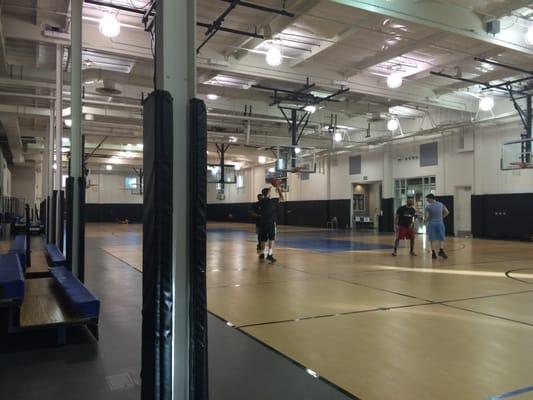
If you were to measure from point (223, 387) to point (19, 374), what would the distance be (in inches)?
57.7

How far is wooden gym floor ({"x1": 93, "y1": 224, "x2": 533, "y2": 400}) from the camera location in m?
2.89

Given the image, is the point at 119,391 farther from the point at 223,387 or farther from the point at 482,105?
the point at 482,105

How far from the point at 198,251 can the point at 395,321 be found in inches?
110

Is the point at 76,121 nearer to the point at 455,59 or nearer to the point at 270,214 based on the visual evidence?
the point at 270,214

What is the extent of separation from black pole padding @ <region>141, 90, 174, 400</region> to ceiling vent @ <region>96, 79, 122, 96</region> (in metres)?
10.6

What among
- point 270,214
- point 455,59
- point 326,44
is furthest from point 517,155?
point 270,214

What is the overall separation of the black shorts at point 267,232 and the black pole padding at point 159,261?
6751mm

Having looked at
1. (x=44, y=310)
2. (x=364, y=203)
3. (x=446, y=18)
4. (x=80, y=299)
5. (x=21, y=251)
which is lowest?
(x=44, y=310)

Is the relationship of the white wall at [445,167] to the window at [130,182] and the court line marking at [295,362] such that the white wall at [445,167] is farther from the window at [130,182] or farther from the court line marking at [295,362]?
the window at [130,182]

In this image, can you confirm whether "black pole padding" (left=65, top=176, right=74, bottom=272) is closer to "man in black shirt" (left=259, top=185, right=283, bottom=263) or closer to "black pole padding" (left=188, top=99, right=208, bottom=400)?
"black pole padding" (left=188, top=99, right=208, bottom=400)

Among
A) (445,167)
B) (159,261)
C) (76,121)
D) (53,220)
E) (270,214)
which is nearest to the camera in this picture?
(159,261)

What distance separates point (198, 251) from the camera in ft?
7.47

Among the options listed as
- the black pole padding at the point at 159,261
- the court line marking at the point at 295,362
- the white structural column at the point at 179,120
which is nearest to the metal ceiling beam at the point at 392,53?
the court line marking at the point at 295,362

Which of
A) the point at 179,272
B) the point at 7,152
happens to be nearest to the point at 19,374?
the point at 179,272
